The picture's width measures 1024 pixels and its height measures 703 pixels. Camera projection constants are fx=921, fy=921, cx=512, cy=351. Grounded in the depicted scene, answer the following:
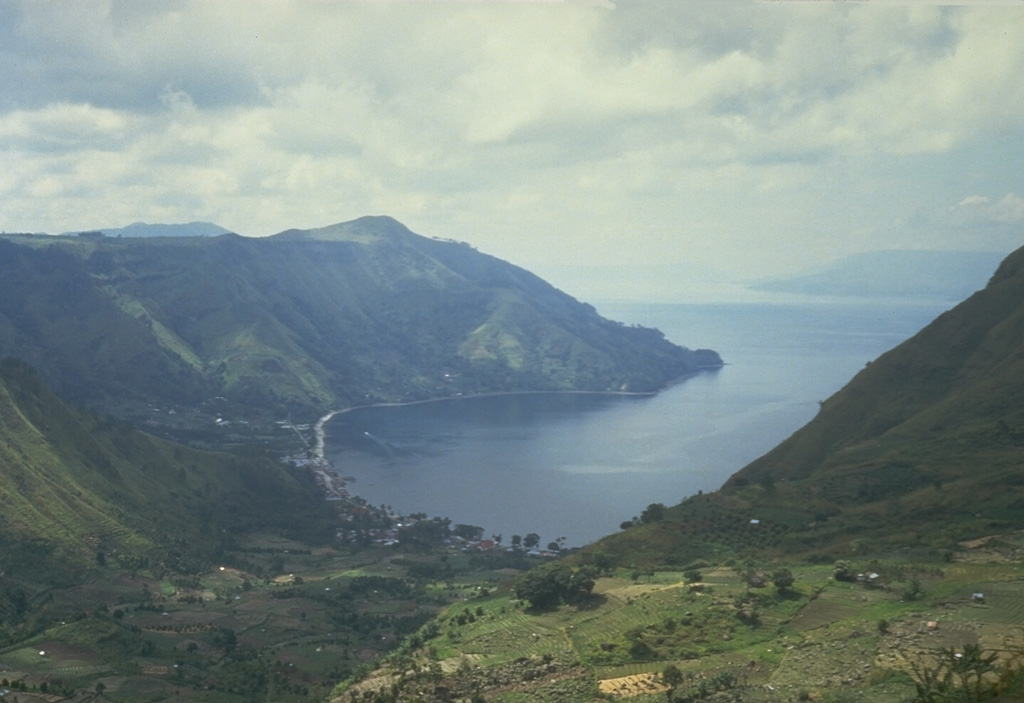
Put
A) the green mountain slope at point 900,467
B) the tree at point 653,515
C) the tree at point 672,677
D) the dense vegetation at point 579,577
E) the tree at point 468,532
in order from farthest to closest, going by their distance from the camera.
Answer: the tree at point 468,532 < the tree at point 653,515 < the green mountain slope at point 900,467 < the dense vegetation at point 579,577 < the tree at point 672,677

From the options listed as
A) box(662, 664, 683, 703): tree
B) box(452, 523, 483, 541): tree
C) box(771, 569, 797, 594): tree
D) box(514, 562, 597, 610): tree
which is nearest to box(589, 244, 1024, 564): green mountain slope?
box(514, 562, 597, 610): tree

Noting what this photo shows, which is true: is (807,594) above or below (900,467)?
below

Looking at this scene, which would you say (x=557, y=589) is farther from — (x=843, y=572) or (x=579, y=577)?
(x=843, y=572)

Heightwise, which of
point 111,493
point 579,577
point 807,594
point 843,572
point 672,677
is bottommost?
point 111,493

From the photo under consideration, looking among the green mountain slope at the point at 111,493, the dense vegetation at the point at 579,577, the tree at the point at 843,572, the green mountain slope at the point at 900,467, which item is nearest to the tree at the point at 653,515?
the green mountain slope at the point at 900,467

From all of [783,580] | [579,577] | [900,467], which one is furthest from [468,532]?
[783,580]

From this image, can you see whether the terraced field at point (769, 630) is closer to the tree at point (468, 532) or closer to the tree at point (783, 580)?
the tree at point (783, 580)

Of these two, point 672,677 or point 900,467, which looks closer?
point 672,677

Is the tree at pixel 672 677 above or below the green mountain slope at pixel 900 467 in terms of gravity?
below

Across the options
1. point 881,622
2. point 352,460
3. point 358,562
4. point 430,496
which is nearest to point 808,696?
point 881,622

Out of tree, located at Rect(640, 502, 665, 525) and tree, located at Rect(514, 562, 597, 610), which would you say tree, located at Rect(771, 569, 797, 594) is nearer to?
tree, located at Rect(514, 562, 597, 610)
